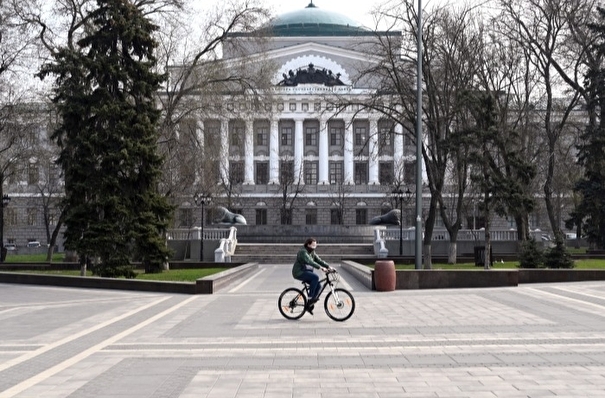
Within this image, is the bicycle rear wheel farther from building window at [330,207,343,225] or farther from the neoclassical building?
building window at [330,207,343,225]

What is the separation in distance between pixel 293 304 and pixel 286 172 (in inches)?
2557

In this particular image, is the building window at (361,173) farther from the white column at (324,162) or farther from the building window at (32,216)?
the building window at (32,216)

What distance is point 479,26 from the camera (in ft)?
116

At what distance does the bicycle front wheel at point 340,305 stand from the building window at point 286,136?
73.3 m

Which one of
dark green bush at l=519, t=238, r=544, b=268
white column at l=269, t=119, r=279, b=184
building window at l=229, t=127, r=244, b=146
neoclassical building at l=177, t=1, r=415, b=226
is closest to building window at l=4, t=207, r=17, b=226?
neoclassical building at l=177, t=1, r=415, b=226

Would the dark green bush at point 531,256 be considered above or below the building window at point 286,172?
below

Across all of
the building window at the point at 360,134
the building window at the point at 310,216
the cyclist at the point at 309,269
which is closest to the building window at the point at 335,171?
the building window at the point at 360,134

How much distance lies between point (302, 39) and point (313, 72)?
19.0ft

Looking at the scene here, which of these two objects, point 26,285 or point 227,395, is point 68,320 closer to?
point 227,395

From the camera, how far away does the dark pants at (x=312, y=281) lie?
14.2 m

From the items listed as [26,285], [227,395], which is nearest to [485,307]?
[227,395]

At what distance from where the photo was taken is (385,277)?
22406mm

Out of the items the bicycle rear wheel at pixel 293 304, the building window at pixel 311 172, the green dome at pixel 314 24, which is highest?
the green dome at pixel 314 24

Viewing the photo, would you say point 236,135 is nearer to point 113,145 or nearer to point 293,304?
point 113,145
